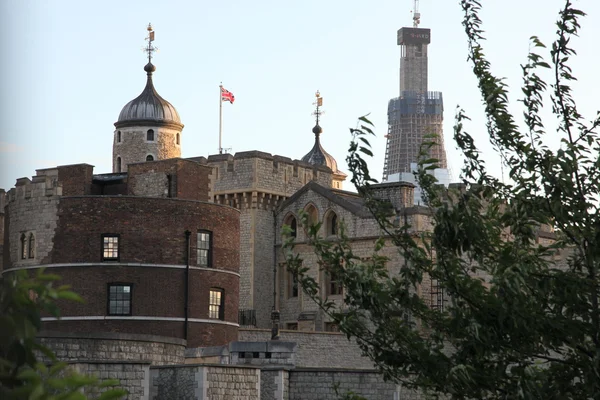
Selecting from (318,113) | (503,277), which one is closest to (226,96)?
(318,113)

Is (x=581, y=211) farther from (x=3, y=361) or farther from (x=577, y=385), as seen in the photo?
(x=3, y=361)

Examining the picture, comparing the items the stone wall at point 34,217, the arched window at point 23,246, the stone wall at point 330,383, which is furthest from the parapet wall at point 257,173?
the stone wall at point 330,383

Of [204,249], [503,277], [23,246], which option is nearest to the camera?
[503,277]

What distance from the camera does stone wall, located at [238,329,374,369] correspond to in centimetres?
5381

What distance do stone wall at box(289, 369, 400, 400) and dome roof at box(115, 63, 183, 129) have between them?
4100 cm

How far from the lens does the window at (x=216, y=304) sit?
1912 inches

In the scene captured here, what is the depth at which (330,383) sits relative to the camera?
3306 centimetres

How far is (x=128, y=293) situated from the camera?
4638 cm

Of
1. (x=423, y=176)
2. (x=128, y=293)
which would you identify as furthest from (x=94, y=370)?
(x=128, y=293)

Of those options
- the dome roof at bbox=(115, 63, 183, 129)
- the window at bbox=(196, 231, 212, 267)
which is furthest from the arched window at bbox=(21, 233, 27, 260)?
the dome roof at bbox=(115, 63, 183, 129)

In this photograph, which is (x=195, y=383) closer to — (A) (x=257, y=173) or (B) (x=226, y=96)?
(A) (x=257, y=173)

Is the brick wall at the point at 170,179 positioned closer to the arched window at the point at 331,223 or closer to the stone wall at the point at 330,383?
the arched window at the point at 331,223

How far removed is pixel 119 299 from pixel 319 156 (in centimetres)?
4557

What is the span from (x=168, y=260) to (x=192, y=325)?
8.33ft
